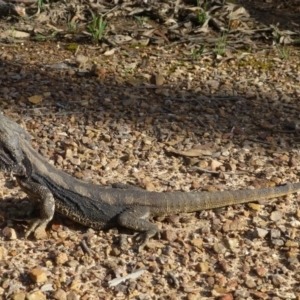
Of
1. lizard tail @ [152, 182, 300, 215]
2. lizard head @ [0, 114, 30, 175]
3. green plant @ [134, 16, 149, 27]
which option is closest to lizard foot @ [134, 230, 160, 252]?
lizard tail @ [152, 182, 300, 215]

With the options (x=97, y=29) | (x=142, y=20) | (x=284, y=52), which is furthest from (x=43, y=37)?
(x=284, y=52)

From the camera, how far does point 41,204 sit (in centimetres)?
507

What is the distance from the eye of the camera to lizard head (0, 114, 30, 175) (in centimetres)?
488

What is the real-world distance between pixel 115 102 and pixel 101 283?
9.24 ft

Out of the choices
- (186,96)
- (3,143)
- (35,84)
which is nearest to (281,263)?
(3,143)

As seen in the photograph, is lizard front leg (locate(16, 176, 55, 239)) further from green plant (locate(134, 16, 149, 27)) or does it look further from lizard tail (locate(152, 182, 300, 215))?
green plant (locate(134, 16, 149, 27))

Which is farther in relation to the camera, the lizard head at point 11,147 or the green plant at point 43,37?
the green plant at point 43,37

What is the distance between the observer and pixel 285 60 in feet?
26.5

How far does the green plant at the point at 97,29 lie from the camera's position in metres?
8.27

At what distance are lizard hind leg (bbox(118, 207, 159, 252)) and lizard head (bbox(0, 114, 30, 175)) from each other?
0.81 meters

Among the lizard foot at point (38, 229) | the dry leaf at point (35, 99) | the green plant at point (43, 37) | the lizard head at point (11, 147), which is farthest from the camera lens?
the green plant at point (43, 37)

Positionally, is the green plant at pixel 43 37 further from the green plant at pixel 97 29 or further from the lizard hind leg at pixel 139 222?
the lizard hind leg at pixel 139 222

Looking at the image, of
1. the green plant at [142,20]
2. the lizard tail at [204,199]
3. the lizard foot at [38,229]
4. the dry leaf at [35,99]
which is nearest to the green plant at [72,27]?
the green plant at [142,20]

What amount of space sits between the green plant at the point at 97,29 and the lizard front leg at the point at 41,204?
3.55 m
